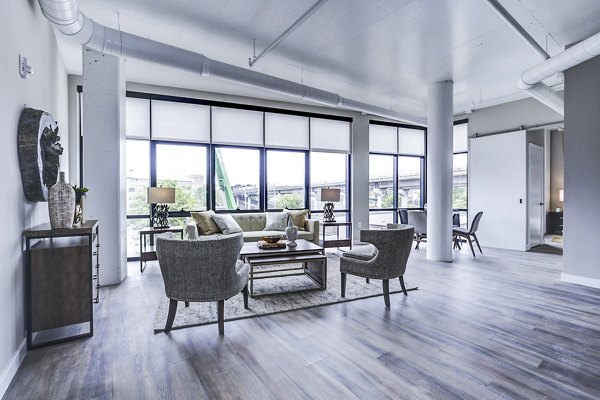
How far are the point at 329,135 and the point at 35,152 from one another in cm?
611

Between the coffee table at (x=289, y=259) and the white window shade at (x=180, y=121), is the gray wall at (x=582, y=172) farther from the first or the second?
the white window shade at (x=180, y=121)

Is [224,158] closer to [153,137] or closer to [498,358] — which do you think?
[153,137]

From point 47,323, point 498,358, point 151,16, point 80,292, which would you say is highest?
point 151,16

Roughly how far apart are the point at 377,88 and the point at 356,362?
5.55 meters

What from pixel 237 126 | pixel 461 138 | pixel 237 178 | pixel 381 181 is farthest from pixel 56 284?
pixel 461 138

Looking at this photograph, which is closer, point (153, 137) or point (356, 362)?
point (356, 362)

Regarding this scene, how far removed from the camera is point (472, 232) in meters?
6.42

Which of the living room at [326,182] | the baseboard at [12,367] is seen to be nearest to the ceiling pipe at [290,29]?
the living room at [326,182]

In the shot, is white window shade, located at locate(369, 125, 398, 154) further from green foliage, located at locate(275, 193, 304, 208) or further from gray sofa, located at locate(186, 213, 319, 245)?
gray sofa, located at locate(186, 213, 319, 245)

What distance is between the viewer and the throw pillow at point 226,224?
569 cm

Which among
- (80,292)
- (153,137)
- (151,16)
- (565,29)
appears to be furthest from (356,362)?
(153,137)

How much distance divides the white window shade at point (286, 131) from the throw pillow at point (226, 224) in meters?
2.12

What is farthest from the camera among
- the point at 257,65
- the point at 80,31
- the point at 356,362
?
the point at 257,65

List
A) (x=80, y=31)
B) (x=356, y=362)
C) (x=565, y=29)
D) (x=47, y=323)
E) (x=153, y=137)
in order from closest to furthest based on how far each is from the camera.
Result: (x=356, y=362)
(x=47, y=323)
(x=80, y=31)
(x=565, y=29)
(x=153, y=137)
